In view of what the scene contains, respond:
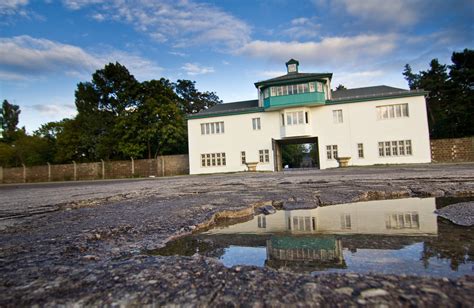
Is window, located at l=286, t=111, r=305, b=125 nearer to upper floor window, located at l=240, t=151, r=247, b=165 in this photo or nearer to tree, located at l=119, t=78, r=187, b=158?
upper floor window, located at l=240, t=151, r=247, b=165

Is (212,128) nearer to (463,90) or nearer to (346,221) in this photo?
(346,221)

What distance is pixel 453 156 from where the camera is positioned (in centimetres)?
2206

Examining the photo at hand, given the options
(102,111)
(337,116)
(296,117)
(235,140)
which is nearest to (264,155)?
(235,140)

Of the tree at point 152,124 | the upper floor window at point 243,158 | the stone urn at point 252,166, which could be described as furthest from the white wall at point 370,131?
the tree at point 152,124

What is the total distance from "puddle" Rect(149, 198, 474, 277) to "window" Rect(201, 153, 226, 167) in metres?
24.0

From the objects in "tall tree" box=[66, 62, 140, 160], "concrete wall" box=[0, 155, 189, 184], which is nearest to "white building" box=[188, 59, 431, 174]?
"concrete wall" box=[0, 155, 189, 184]

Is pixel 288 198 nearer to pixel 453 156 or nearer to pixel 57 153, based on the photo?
pixel 453 156

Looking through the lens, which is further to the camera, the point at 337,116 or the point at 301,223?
the point at 337,116

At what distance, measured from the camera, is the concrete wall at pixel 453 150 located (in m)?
21.9

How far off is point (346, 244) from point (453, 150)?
26257 millimetres

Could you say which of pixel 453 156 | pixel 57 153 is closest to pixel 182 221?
pixel 453 156

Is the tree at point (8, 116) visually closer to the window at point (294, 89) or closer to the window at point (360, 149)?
the window at point (294, 89)

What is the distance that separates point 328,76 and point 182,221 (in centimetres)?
2466

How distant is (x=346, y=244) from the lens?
6.23 ft
